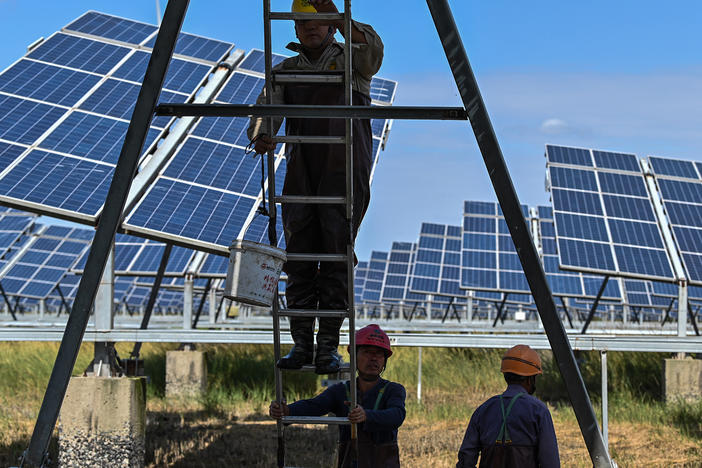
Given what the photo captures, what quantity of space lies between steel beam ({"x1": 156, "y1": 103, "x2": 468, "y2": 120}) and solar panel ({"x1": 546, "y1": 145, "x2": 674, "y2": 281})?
10.7 m

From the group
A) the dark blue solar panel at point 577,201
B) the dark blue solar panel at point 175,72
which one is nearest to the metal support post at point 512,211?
the dark blue solar panel at point 175,72

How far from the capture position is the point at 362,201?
200 inches

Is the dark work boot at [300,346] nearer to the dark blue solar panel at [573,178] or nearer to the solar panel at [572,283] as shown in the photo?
the dark blue solar panel at [573,178]

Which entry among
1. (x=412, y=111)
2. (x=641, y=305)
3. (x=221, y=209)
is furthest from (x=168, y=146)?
(x=641, y=305)

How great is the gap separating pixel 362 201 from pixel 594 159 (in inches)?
571

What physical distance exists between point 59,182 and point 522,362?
6449 mm

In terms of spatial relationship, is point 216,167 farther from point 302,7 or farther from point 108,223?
point 108,223

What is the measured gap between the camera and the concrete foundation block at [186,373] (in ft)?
46.0

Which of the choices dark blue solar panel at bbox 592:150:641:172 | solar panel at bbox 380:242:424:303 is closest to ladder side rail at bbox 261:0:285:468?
dark blue solar panel at bbox 592:150:641:172

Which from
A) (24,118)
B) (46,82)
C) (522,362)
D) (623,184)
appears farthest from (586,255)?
(522,362)

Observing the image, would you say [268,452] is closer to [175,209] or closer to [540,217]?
[175,209]

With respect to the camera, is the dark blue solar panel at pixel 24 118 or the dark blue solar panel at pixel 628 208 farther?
the dark blue solar panel at pixel 628 208

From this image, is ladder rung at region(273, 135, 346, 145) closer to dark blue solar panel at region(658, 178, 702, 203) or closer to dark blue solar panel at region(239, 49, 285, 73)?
dark blue solar panel at region(239, 49, 285, 73)

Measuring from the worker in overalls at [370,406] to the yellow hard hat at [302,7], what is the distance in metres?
1.69
